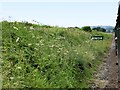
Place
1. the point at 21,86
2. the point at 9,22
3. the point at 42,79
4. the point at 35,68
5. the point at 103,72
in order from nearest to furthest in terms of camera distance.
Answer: the point at 21,86 → the point at 42,79 → the point at 35,68 → the point at 9,22 → the point at 103,72

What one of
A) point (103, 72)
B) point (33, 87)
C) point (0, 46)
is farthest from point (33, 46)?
point (103, 72)

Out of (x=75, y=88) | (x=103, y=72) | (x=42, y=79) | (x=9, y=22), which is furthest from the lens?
(x=103, y=72)

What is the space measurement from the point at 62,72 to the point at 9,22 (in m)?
3.96

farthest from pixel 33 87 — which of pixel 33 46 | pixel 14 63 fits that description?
pixel 33 46

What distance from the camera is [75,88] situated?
1064cm

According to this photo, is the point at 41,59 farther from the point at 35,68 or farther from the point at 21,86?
the point at 21,86

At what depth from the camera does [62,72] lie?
10852 millimetres

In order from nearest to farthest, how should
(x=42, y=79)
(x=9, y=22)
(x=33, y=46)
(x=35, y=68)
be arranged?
(x=42, y=79)
(x=35, y=68)
(x=33, y=46)
(x=9, y=22)

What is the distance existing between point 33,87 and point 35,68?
1.69 meters

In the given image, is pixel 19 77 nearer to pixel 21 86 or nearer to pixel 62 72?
pixel 21 86

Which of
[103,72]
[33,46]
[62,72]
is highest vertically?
[33,46]

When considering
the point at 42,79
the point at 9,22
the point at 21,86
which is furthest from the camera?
the point at 9,22

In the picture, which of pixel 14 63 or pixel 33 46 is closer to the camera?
pixel 14 63

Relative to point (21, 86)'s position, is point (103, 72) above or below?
below
